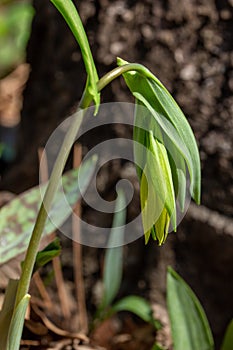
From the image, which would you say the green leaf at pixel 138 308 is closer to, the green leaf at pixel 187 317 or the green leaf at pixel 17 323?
the green leaf at pixel 187 317

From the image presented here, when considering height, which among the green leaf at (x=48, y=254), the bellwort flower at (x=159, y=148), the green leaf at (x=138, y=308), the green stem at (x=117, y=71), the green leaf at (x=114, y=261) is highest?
the green stem at (x=117, y=71)

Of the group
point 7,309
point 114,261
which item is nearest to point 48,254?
point 7,309

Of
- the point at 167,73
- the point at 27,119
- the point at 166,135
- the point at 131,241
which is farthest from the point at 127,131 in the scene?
the point at 166,135

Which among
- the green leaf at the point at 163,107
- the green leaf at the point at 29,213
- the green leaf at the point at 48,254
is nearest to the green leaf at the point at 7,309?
the green leaf at the point at 48,254

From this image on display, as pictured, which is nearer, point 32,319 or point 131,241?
point 32,319

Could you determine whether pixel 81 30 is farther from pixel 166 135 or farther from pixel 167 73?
pixel 167 73

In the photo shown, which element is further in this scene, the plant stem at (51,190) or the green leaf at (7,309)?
the green leaf at (7,309)

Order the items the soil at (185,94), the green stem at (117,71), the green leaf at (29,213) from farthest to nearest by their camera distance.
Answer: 1. the soil at (185,94)
2. the green leaf at (29,213)
3. the green stem at (117,71)

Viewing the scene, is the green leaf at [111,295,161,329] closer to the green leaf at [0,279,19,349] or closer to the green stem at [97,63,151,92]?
the green leaf at [0,279,19,349]
